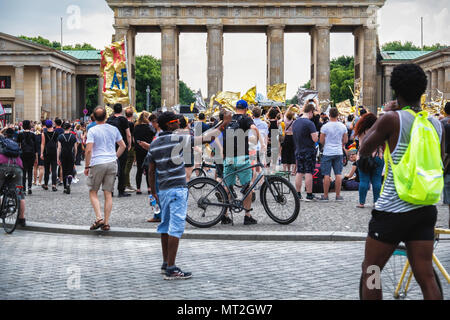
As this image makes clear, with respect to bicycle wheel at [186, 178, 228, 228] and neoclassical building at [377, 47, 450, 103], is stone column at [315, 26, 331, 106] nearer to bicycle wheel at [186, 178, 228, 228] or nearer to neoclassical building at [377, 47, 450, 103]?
neoclassical building at [377, 47, 450, 103]

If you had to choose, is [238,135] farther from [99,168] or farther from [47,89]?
[47,89]

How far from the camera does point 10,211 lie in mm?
10891

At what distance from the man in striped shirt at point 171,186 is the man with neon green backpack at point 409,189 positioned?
3031 mm

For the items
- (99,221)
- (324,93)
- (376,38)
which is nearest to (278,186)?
(99,221)

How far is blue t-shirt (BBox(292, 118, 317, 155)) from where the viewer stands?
13961 mm

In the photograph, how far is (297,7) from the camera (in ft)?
215

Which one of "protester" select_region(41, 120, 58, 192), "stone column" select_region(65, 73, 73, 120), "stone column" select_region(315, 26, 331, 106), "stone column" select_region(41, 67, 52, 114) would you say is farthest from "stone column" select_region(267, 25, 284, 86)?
"protester" select_region(41, 120, 58, 192)

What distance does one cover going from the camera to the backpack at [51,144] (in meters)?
18.0

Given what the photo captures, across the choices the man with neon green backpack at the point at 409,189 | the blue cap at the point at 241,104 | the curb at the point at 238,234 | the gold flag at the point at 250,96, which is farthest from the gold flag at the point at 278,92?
the man with neon green backpack at the point at 409,189

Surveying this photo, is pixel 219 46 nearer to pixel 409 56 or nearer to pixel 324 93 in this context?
pixel 324 93

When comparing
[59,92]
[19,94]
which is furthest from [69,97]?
[19,94]

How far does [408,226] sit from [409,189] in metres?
0.23

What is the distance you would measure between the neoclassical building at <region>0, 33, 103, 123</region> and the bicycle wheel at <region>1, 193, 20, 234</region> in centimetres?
6055
